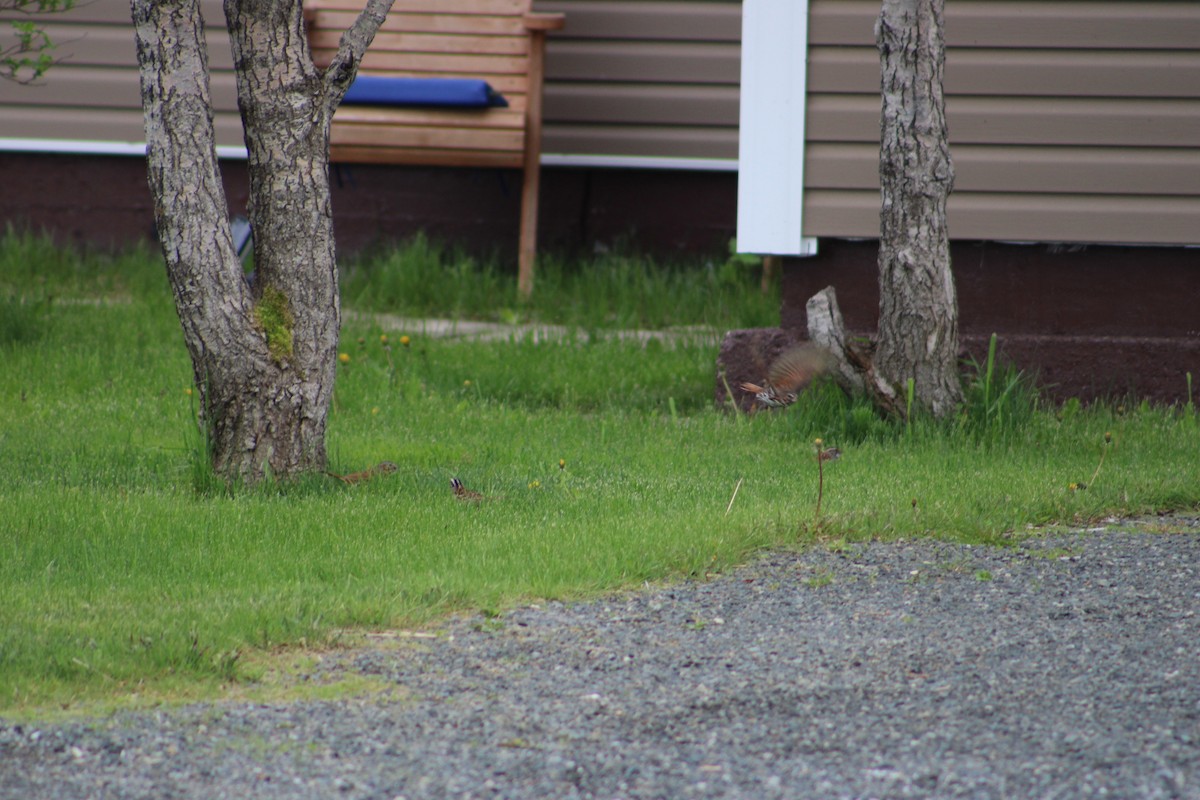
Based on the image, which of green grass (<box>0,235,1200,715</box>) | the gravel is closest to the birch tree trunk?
green grass (<box>0,235,1200,715</box>)

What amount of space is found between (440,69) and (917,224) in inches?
160

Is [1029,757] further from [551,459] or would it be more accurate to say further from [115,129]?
[115,129]

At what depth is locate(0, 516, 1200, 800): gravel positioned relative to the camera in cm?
258

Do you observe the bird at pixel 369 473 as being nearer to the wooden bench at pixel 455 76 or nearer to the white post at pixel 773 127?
the white post at pixel 773 127

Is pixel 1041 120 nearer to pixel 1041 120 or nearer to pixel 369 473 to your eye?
pixel 1041 120

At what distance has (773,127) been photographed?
6.44 m

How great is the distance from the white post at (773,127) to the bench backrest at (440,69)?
2.18 m

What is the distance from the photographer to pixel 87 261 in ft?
29.3

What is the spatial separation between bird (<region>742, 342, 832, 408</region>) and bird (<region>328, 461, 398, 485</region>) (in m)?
1.69

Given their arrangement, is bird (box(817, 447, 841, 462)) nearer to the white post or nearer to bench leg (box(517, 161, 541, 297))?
the white post

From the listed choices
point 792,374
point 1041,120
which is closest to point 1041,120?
point 1041,120

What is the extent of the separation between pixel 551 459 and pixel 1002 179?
8.83 feet

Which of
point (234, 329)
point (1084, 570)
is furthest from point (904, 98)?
point (234, 329)

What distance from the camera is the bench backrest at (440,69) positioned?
829 cm
